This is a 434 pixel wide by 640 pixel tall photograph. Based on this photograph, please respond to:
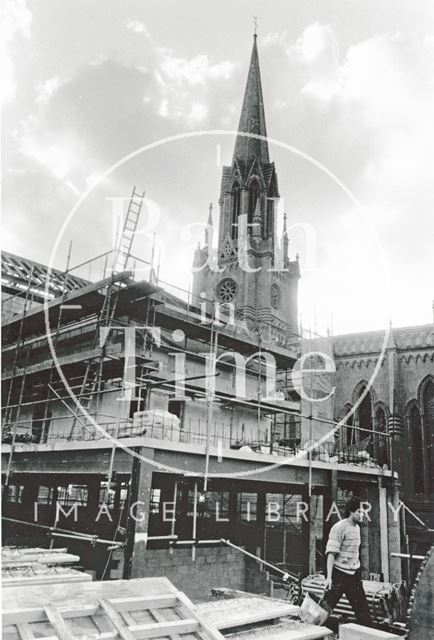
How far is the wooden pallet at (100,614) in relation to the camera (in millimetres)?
4465

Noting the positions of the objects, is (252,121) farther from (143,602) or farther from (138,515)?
(143,602)

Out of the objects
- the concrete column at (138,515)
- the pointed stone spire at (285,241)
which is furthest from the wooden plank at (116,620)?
the pointed stone spire at (285,241)

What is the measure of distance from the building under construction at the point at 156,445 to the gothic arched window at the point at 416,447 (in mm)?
2372

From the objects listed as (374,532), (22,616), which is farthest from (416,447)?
(22,616)

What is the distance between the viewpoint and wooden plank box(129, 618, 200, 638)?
4.67 m

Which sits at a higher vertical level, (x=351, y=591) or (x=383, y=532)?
(x=351, y=591)

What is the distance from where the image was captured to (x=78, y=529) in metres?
20.1

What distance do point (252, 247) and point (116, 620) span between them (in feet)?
139

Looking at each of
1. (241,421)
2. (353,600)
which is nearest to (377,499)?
(241,421)

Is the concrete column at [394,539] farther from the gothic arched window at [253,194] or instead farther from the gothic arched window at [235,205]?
the gothic arched window at [253,194]

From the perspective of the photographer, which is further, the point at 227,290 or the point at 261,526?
the point at 227,290

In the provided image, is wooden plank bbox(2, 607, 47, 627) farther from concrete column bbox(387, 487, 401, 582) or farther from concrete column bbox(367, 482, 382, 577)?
concrete column bbox(387, 487, 401, 582)

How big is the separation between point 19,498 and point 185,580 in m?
14.4

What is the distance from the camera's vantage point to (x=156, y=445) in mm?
12086
